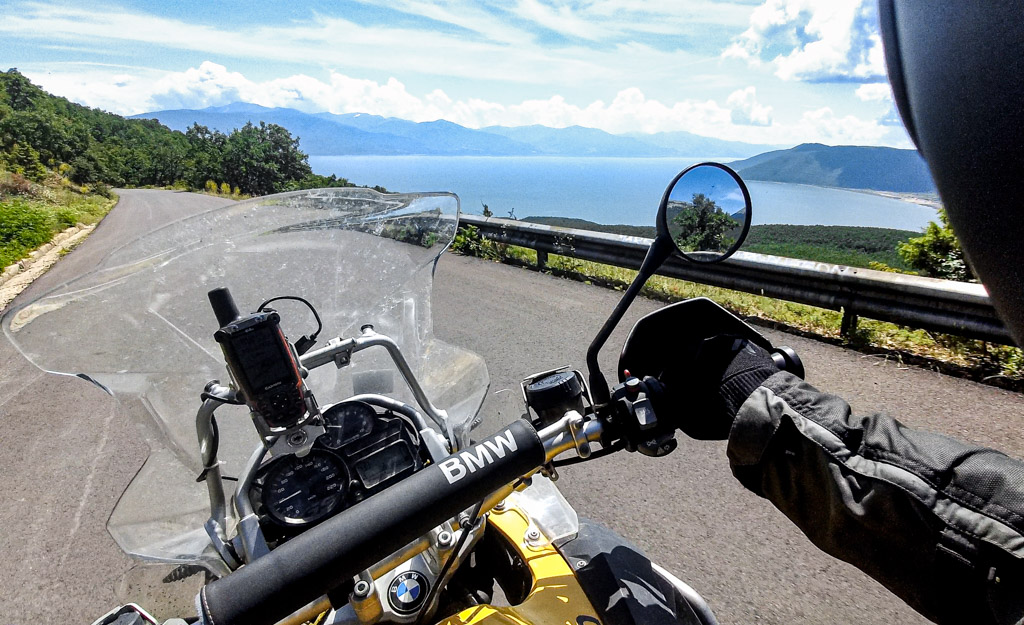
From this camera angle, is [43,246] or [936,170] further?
[43,246]

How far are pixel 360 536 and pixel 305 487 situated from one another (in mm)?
739

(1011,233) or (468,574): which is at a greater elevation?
(1011,233)

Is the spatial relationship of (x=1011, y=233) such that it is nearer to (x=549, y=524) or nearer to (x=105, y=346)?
(x=549, y=524)

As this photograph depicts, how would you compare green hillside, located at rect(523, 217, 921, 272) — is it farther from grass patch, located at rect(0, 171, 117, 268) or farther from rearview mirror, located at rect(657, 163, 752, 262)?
grass patch, located at rect(0, 171, 117, 268)

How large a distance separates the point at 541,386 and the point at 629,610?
58 centimetres

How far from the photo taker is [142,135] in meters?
110

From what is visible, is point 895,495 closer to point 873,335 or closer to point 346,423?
point 346,423

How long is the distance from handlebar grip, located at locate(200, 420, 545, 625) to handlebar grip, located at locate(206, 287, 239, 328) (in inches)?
32.1

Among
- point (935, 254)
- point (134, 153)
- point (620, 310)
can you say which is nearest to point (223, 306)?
point (620, 310)

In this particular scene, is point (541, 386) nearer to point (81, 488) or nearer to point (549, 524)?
point (549, 524)

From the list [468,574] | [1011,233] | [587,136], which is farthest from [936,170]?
[587,136]

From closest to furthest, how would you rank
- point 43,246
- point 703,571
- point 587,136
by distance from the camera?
point 703,571 < point 43,246 < point 587,136

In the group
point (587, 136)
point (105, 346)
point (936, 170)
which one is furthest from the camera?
point (587, 136)

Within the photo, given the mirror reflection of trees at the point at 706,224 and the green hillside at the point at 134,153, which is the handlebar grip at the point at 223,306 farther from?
the green hillside at the point at 134,153
